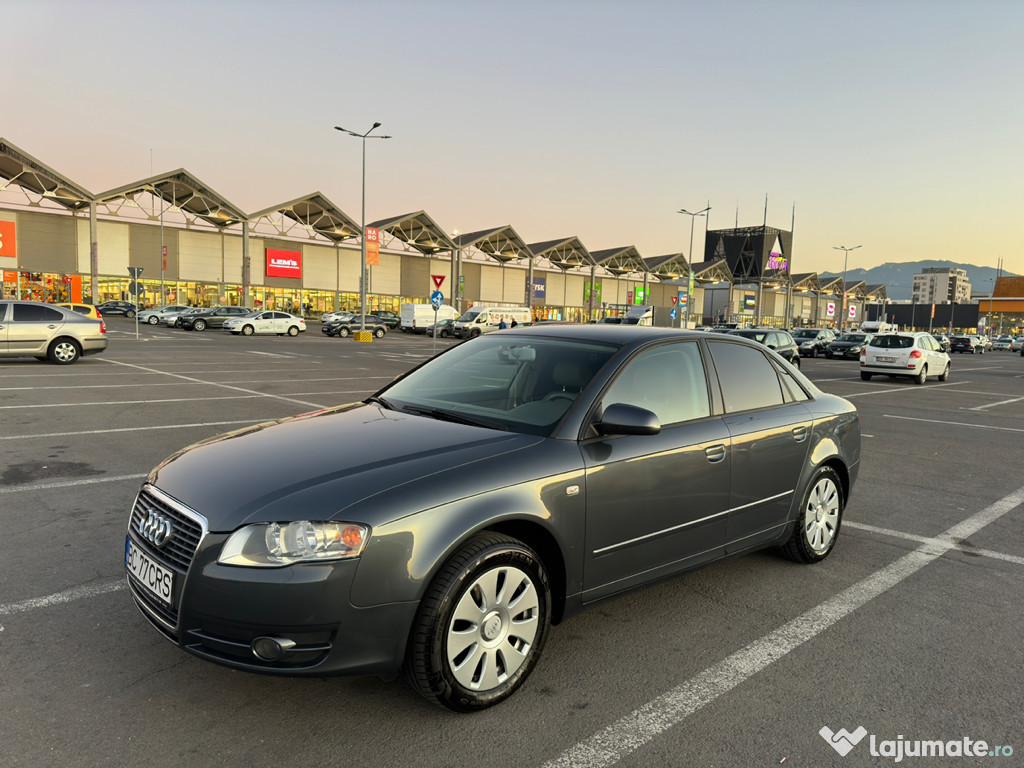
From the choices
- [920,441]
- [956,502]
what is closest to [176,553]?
[956,502]

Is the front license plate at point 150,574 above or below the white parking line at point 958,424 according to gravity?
above

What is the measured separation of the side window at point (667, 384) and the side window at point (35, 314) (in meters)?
17.2

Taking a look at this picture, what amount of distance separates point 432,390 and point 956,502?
17.0 feet

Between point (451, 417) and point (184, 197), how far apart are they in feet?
189

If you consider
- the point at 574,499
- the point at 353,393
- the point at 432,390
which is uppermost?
the point at 432,390

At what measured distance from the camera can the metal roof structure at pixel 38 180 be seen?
44094mm

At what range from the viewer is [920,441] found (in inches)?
380

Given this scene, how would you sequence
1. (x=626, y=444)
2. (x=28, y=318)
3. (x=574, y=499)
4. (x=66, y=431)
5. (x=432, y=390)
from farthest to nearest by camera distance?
1. (x=28, y=318)
2. (x=66, y=431)
3. (x=432, y=390)
4. (x=626, y=444)
5. (x=574, y=499)

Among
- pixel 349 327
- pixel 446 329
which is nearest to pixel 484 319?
pixel 446 329

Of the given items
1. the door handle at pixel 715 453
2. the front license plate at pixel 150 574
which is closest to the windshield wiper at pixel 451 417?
the door handle at pixel 715 453

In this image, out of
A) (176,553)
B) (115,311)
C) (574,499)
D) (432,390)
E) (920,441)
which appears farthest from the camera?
(115,311)

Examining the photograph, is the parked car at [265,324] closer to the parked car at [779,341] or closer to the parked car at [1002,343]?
the parked car at [779,341]

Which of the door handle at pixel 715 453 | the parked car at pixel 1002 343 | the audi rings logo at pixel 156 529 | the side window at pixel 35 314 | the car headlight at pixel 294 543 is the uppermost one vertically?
the side window at pixel 35 314

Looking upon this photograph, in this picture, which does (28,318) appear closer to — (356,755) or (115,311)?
(356,755)
